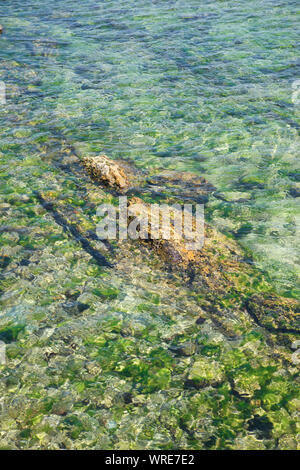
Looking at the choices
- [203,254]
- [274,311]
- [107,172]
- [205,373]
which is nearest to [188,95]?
[107,172]

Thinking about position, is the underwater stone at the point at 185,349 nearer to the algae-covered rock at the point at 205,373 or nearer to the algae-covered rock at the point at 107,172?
the algae-covered rock at the point at 205,373

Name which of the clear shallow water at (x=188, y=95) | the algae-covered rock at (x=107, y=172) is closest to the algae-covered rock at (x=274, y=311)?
the clear shallow water at (x=188, y=95)

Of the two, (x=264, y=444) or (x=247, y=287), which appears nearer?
(x=264, y=444)

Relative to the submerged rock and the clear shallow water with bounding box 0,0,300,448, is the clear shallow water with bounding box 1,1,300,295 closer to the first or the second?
the clear shallow water with bounding box 0,0,300,448

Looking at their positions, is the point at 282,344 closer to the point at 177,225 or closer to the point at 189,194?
the point at 177,225

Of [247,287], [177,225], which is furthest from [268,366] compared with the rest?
[177,225]
